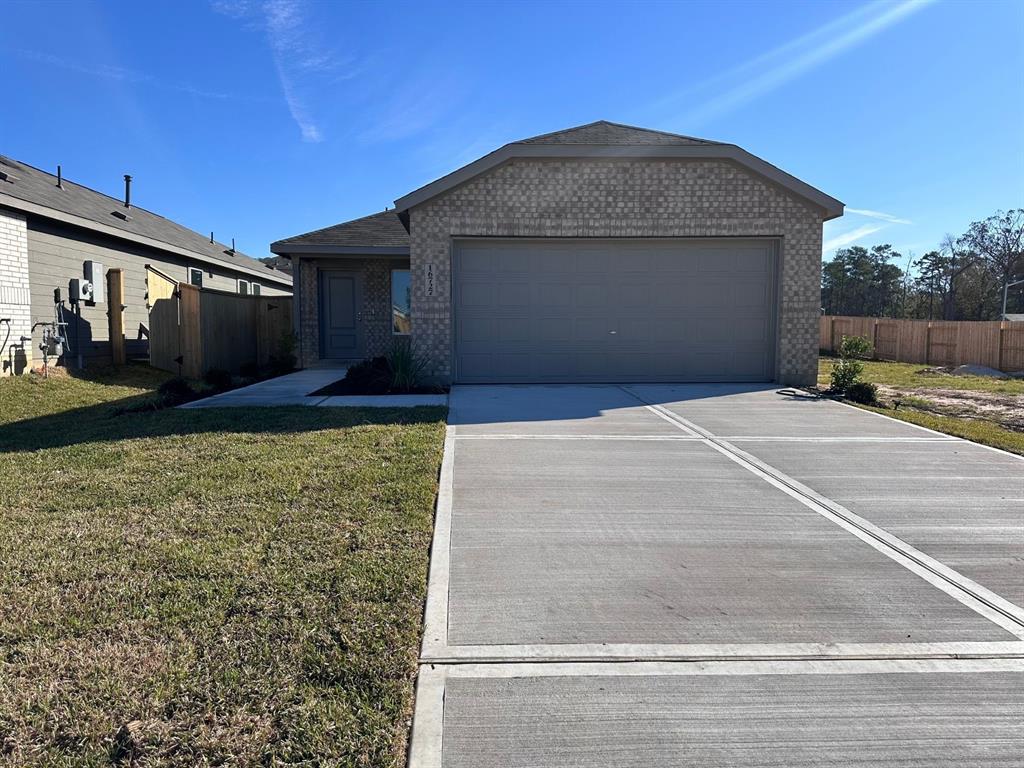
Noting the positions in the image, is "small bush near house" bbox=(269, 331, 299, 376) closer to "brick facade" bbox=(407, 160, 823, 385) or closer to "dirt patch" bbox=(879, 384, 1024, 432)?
"brick facade" bbox=(407, 160, 823, 385)

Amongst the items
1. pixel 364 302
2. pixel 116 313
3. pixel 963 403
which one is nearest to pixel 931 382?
pixel 963 403

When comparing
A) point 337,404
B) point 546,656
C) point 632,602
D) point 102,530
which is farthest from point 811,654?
point 337,404

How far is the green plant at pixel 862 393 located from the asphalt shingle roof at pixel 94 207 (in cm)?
1454

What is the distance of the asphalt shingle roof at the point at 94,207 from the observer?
13.1 metres

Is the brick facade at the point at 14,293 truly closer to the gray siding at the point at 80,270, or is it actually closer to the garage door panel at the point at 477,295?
the gray siding at the point at 80,270

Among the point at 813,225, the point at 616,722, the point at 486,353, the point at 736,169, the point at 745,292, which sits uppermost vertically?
the point at 736,169

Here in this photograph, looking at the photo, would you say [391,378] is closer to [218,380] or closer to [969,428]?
[218,380]

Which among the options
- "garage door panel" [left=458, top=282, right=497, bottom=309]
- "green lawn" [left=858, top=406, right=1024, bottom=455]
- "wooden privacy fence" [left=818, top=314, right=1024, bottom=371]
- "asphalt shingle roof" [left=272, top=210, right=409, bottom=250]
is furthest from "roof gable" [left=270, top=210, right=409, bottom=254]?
"wooden privacy fence" [left=818, top=314, right=1024, bottom=371]

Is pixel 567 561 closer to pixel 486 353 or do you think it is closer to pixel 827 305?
pixel 486 353

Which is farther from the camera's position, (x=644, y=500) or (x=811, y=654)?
(x=644, y=500)

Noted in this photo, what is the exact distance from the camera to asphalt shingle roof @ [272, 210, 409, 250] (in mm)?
14742

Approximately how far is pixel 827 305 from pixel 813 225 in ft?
172

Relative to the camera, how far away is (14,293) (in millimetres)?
12070

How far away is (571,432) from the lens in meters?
7.77
